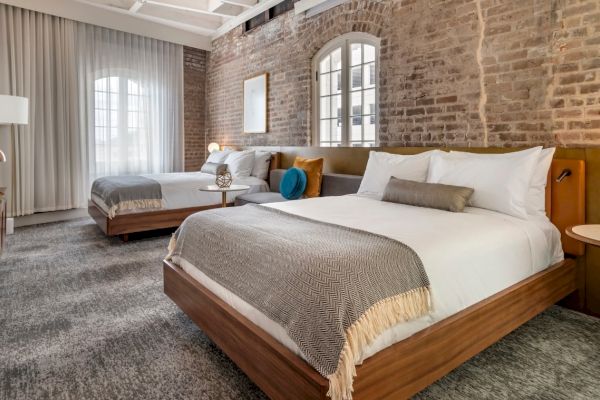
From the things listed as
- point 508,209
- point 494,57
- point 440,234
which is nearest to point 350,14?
point 494,57

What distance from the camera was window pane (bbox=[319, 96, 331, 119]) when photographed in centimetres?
477

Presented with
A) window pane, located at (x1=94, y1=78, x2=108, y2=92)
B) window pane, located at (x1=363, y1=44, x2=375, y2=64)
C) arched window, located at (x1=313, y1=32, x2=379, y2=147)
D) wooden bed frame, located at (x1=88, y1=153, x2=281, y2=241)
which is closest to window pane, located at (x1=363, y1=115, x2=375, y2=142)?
arched window, located at (x1=313, y1=32, x2=379, y2=147)

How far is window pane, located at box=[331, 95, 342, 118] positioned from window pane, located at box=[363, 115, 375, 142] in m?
0.44

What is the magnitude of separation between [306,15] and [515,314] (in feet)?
14.0

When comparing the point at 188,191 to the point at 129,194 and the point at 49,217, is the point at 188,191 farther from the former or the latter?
the point at 49,217

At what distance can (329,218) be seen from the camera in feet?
7.59

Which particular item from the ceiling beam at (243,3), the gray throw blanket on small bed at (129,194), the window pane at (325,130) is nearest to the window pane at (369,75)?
the window pane at (325,130)

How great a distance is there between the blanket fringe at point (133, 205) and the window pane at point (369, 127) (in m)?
2.54

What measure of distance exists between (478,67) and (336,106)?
1821 millimetres

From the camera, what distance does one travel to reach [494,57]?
306 cm

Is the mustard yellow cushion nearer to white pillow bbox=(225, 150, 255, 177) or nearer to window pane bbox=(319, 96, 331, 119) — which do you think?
window pane bbox=(319, 96, 331, 119)

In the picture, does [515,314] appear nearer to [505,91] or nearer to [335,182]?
[505,91]

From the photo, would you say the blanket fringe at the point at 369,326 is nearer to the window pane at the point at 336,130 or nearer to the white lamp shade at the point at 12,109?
the window pane at the point at 336,130

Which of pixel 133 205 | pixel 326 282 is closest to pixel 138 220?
pixel 133 205
